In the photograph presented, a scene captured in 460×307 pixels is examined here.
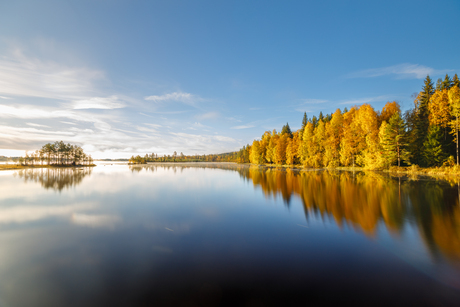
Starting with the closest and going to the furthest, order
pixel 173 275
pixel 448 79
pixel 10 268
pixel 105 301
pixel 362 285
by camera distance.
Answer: pixel 105 301 < pixel 362 285 < pixel 173 275 < pixel 10 268 < pixel 448 79

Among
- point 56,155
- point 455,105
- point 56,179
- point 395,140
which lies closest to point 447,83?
point 455,105

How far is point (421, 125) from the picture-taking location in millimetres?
30469

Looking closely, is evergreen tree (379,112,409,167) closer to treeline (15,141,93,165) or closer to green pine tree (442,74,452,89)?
green pine tree (442,74,452,89)

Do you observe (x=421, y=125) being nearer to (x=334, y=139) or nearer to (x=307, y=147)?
(x=334, y=139)

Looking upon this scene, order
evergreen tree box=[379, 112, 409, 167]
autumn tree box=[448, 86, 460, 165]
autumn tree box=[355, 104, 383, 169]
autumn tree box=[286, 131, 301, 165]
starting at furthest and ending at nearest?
1. autumn tree box=[286, 131, 301, 165]
2. autumn tree box=[355, 104, 383, 169]
3. evergreen tree box=[379, 112, 409, 167]
4. autumn tree box=[448, 86, 460, 165]

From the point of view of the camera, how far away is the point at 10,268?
4.31 m

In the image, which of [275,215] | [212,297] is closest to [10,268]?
[212,297]

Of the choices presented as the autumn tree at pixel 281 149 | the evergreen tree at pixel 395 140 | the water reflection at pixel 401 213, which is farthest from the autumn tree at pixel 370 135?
the autumn tree at pixel 281 149

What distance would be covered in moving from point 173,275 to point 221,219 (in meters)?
4.22

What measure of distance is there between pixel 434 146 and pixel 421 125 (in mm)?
6477

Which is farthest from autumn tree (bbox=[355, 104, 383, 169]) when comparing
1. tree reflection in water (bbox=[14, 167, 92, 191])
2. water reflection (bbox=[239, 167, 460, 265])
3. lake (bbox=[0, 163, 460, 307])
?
tree reflection in water (bbox=[14, 167, 92, 191])

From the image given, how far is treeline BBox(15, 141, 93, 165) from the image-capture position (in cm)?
5725

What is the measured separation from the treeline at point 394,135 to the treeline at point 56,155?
77.8 meters

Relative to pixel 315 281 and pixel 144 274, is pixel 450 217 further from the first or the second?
pixel 144 274
